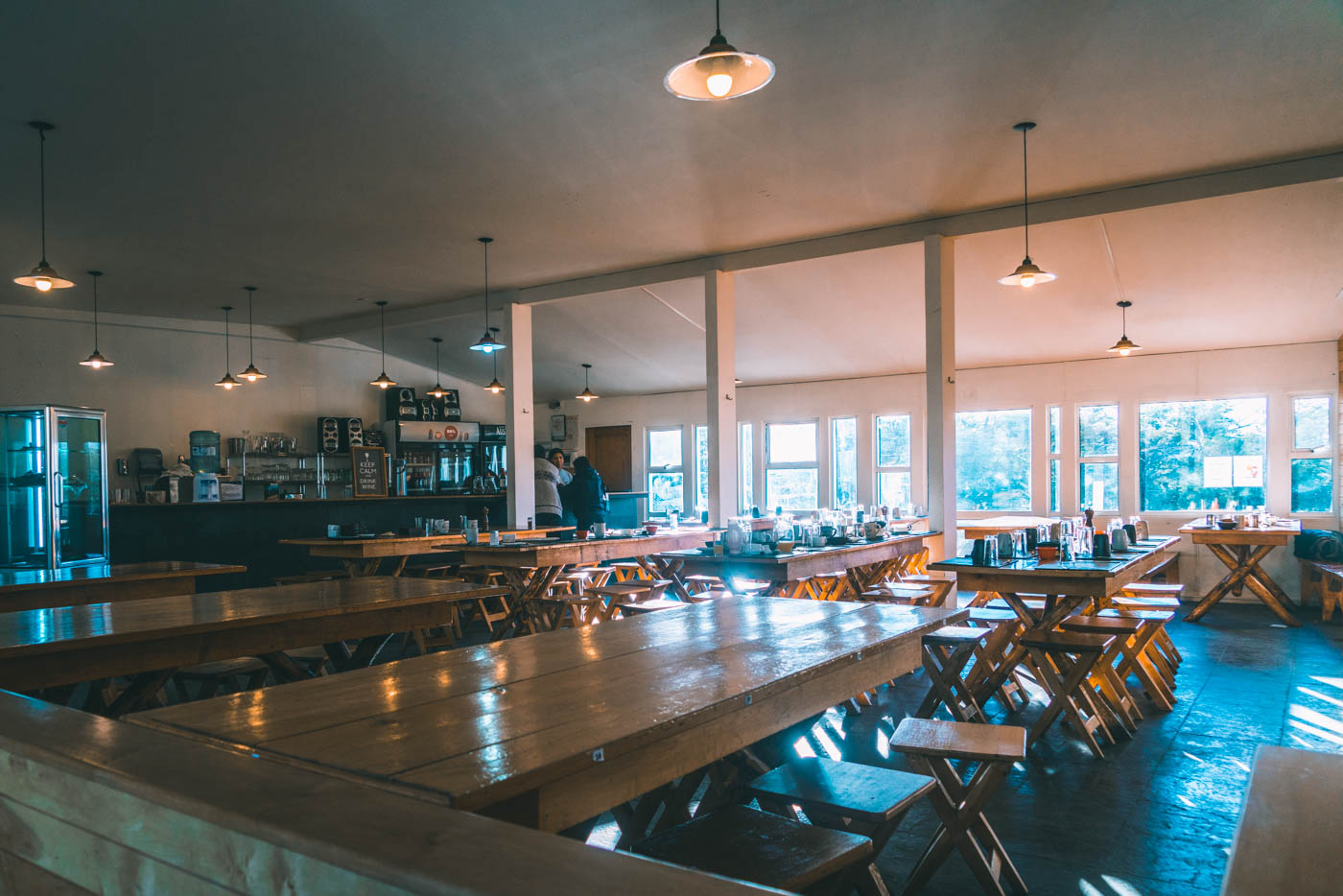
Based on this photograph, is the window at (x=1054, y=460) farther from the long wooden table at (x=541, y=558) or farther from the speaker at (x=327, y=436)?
the speaker at (x=327, y=436)

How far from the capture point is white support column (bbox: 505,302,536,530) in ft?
30.1

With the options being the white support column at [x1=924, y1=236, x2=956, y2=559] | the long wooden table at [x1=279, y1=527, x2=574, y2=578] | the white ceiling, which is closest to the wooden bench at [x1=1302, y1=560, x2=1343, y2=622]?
the white ceiling

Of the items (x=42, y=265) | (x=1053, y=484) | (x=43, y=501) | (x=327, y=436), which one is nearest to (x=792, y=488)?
(x=1053, y=484)

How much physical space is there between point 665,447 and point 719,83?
414 inches

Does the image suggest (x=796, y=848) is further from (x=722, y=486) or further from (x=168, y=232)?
(x=168, y=232)

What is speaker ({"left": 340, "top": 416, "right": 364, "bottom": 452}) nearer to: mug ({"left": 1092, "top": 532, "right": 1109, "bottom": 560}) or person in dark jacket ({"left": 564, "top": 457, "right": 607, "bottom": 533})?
person in dark jacket ({"left": 564, "top": 457, "right": 607, "bottom": 533})

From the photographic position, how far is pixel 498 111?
4945 millimetres

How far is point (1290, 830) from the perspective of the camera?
1.18 m

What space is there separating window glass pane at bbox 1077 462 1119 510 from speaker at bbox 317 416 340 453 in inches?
370

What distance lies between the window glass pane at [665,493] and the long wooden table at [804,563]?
20.8 feet

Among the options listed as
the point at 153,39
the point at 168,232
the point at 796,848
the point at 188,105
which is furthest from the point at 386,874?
the point at 168,232

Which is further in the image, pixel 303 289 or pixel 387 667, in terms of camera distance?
pixel 303 289

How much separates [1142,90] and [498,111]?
136 inches

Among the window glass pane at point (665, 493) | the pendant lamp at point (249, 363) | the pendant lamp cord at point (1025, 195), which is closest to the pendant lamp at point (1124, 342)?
the pendant lamp cord at point (1025, 195)
